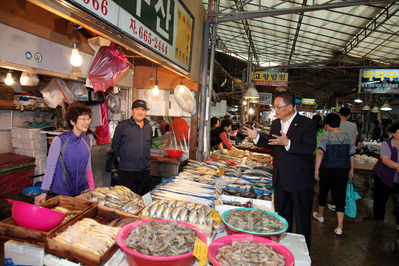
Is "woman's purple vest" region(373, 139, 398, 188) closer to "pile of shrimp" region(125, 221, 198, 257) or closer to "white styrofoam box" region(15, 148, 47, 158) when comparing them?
"pile of shrimp" region(125, 221, 198, 257)

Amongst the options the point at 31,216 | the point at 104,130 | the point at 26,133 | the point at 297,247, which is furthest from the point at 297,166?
the point at 26,133

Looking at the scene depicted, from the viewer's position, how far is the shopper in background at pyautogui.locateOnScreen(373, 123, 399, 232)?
4.33 metres

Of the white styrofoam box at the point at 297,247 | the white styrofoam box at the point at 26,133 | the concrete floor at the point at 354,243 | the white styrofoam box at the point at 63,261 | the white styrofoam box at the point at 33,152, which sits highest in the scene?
the white styrofoam box at the point at 26,133

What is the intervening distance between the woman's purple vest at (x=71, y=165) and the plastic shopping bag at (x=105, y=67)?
1288 millimetres

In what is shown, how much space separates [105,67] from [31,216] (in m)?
2.83

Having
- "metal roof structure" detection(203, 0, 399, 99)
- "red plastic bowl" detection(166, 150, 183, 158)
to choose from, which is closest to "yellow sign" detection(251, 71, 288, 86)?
"metal roof structure" detection(203, 0, 399, 99)

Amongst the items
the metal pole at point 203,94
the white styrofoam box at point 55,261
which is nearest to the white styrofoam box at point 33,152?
the metal pole at point 203,94

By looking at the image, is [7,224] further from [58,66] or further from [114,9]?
[58,66]

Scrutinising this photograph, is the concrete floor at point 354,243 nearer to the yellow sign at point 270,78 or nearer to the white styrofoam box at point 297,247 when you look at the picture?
the white styrofoam box at point 297,247

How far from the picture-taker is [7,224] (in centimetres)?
171

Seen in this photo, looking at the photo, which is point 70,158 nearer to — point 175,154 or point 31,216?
point 31,216

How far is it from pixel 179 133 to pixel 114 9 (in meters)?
4.07

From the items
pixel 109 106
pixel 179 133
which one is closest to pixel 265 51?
pixel 179 133

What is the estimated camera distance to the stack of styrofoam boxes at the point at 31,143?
492 centimetres
